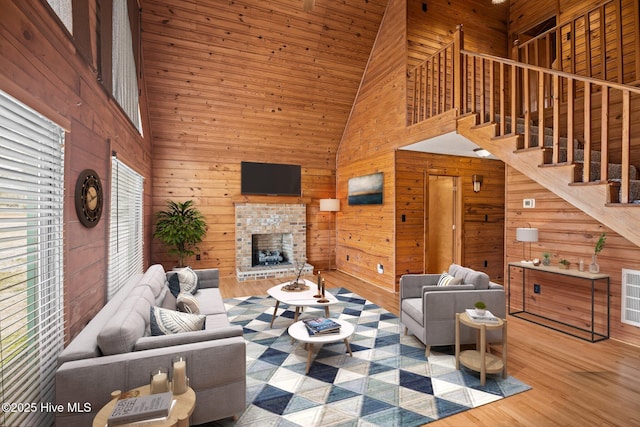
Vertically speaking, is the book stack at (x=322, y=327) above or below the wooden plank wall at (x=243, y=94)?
below

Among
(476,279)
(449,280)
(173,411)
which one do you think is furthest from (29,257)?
(476,279)

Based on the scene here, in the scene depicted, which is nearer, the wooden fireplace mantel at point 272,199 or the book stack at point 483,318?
the book stack at point 483,318

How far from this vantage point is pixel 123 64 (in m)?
3.33

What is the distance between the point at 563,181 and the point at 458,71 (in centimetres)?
198

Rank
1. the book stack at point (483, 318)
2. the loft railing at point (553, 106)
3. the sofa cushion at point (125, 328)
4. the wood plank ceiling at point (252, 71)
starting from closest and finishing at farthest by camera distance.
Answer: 1. the sofa cushion at point (125, 328)
2. the loft railing at point (553, 106)
3. the book stack at point (483, 318)
4. the wood plank ceiling at point (252, 71)

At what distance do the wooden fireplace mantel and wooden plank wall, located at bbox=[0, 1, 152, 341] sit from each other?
3.51 meters

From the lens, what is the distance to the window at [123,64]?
2.97m

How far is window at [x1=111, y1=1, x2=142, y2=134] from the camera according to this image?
9.75 feet

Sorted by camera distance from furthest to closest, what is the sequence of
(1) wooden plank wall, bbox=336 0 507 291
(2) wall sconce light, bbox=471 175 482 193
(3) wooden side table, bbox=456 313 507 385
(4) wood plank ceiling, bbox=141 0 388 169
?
(2) wall sconce light, bbox=471 175 482 193, (1) wooden plank wall, bbox=336 0 507 291, (4) wood plank ceiling, bbox=141 0 388 169, (3) wooden side table, bbox=456 313 507 385

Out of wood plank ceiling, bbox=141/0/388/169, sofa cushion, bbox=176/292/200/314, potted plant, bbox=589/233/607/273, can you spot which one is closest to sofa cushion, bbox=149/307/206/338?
sofa cushion, bbox=176/292/200/314

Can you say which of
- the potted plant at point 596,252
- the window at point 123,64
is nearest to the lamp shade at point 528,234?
the potted plant at point 596,252

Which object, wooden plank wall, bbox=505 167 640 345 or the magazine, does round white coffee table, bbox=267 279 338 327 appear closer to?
the magazine

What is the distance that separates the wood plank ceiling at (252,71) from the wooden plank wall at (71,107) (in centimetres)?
241

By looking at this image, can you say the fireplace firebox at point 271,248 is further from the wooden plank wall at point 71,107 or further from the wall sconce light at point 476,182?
the wooden plank wall at point 71,107
